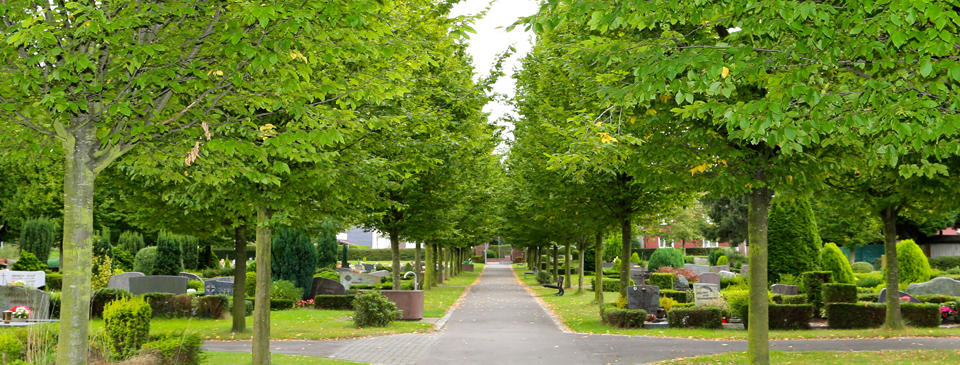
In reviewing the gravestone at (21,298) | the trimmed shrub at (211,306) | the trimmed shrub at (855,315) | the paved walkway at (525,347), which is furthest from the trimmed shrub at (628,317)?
the gravestone at (21,298)

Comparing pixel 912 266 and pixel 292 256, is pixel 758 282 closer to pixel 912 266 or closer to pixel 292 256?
pixel 292 256

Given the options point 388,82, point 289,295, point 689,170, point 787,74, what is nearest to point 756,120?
point 787,74

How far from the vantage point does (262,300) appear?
1103 centimetres

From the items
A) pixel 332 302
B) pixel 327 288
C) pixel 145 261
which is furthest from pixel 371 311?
pixel 145 261

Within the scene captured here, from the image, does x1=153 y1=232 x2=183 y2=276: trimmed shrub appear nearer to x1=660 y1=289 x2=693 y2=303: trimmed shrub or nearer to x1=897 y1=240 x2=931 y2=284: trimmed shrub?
x1=660 y1=289 x2=693 y2=303: trimmed shrub

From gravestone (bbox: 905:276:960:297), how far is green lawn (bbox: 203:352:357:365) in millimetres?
18741

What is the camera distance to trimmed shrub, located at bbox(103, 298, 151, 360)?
938 cm

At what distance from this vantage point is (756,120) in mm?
5500

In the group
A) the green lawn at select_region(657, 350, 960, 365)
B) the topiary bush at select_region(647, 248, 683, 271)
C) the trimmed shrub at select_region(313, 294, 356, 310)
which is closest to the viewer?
the green lawn at select_region(657, 350, 960, 365)

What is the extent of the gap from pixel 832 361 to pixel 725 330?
568 cm

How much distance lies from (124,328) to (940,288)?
871 inches

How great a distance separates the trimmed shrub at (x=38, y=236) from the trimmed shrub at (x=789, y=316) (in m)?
44.0

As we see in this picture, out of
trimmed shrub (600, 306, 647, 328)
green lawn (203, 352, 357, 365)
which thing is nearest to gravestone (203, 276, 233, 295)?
green lawn (203, 352, 357, 365)

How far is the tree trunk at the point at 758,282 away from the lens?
989 centimetres
